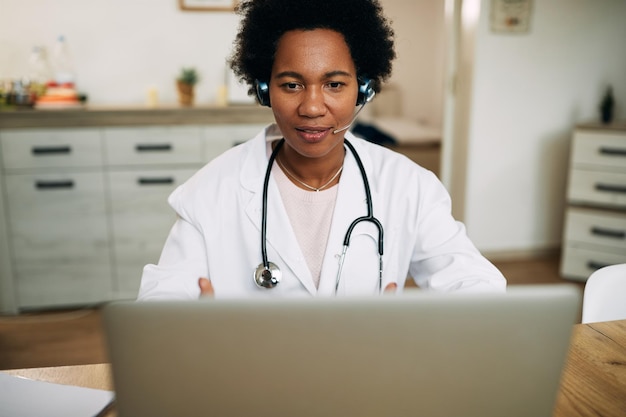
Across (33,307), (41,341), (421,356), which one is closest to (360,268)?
(421,356)

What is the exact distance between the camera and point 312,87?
3.83ft

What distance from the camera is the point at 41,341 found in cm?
267

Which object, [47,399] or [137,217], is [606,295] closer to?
[47,399]

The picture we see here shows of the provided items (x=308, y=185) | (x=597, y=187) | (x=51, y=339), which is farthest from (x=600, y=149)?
(x=51, y=339)

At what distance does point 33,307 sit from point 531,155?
10.3 ft

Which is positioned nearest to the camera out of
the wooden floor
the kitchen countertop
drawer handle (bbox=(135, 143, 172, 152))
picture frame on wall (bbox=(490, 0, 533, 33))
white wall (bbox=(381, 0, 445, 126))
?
the wooden floor

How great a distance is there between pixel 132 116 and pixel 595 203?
2.65m

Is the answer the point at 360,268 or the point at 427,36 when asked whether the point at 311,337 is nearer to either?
the point at 360,268

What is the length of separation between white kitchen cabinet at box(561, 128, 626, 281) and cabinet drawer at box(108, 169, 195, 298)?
7.32 ft

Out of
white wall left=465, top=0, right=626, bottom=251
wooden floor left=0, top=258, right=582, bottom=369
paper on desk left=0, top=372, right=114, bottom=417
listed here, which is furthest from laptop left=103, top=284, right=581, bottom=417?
white wall left=465, top=0, right=626, bottom=251

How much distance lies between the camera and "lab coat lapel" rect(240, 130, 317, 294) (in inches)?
48.1

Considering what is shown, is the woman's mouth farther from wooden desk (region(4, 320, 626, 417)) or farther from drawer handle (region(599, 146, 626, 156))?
drawer handle (region(599, 146, 626, 156))

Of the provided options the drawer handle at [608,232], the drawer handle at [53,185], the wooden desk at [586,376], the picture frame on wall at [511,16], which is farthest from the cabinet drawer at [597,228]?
the drawer handle at [53,185]

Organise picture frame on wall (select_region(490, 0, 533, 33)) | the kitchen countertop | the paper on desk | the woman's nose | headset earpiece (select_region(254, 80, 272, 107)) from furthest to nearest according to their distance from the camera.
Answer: picture frame on wall (select_region(490, 0, 533, 33)) → the kitchen countertop → headset earpiece (select_region(254, 80, 272, 107)) → the woman's nose → the paper on desk
